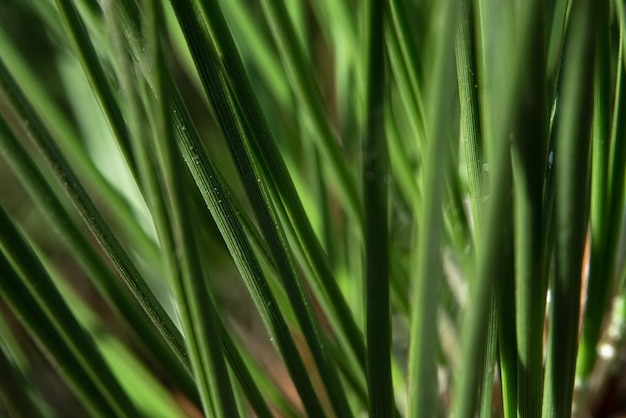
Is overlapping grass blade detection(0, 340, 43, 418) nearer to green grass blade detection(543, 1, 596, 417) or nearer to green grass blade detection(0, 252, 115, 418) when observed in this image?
green grass blade detection(0, 252, 115, 418)

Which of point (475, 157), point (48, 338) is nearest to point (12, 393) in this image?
point (48, 338)

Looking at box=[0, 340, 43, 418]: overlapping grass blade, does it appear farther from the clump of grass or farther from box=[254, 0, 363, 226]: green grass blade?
box=[254, 0, 363, 226]: green grass blade

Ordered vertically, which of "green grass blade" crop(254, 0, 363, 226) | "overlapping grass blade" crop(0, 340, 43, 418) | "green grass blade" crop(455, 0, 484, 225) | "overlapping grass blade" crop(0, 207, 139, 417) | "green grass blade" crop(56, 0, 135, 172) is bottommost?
"overlapping grass blade" crop(0, 340, 43, 418)

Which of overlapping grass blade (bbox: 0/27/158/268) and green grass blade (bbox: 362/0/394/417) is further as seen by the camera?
overlapping grass blade (bbox: 0/27/158/268)

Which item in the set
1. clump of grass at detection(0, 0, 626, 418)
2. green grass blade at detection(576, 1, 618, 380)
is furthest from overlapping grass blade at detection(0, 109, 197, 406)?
green grass blade at detection(576, 1, 618, 380)

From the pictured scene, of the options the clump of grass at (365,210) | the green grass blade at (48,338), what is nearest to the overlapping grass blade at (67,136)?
the clump of grass at (365,210)

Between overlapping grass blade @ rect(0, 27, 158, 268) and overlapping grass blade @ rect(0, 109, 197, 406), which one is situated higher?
overlapping grass blade @ rect(0, 27, 158, 268)

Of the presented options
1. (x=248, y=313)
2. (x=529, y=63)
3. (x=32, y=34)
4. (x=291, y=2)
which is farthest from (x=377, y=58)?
(x=32, y=34)
